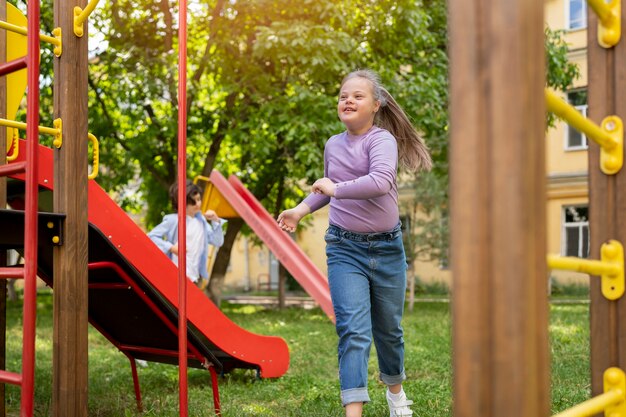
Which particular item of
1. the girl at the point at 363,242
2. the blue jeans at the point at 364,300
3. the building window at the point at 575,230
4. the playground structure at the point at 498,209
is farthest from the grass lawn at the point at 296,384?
the building window at the point at 575,230

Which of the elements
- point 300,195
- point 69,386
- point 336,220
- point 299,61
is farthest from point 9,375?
point 300,195

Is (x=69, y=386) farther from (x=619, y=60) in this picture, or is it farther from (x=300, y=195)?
(x=300, y=195)

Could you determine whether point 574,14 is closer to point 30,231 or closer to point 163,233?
point 163,233

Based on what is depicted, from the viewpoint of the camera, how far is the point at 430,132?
38.5 ft

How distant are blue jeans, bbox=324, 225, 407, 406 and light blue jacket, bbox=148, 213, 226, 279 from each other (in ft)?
9.84

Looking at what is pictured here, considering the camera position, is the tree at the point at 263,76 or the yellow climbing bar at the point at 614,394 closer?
the yellow climbing bar at the point at 614,394

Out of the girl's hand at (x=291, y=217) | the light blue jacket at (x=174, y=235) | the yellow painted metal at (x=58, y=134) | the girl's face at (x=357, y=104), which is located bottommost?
the light blue jacket at (x=174, y=235)

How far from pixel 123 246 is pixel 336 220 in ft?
3.32

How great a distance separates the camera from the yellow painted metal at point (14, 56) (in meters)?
3.40

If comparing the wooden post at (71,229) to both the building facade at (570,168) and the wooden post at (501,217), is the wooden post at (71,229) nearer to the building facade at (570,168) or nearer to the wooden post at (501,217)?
the wooden post at (501,217)

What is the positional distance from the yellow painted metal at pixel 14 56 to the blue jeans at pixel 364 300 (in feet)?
5.36

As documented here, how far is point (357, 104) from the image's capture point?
121 inches

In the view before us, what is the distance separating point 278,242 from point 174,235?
2.78 metres

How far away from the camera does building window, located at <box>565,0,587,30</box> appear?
63.9ft
